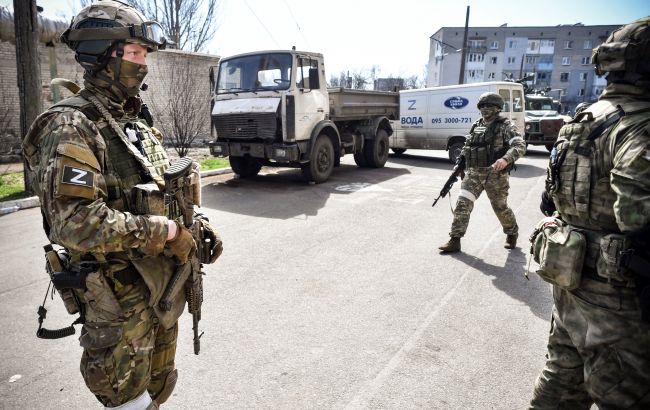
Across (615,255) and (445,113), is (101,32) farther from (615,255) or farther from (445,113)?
(445,113)

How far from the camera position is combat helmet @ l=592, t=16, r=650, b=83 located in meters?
1.66

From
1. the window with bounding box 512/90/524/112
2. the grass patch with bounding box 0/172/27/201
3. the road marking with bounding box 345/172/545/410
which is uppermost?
the window with bounding box 512/90/524/112

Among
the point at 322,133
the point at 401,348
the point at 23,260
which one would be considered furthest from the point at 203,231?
the point at 322,133

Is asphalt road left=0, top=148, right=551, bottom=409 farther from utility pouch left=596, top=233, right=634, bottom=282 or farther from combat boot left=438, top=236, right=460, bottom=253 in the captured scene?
utility pouch left=596, top=233, right=634, bottom=282

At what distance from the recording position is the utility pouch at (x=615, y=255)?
5.07ft

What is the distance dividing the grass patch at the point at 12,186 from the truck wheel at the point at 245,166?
3.64 m

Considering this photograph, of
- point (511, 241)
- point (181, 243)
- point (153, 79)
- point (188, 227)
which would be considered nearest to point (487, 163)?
point (511, 241)

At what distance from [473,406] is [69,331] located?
1980mm

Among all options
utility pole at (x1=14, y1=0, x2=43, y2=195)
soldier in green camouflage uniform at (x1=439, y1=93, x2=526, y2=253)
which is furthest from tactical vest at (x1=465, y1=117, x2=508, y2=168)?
utility pole at (x1=14, y1=0, x2=43, y2=195)

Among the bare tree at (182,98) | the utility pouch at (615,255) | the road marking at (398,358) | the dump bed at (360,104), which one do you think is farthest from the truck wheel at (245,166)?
the utility pouch at (615,255)

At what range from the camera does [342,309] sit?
10.7 ft

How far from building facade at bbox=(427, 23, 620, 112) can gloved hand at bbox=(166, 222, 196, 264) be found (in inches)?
2422

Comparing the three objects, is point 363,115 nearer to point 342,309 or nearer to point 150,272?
point 342,309

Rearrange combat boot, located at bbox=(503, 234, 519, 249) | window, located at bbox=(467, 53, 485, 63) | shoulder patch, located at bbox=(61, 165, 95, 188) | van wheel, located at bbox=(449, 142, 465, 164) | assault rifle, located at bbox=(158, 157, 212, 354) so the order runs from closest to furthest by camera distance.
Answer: shoulder patch, located at bbox=(61, 165, 95, 188), assault rifle, located at bbox=(158, 157, 212, 354), combat boot, located at bbox=(503, 234, 519, 249), van wheel, located at bbox=(449, 142, 465, 164), window, located at bbox=(467, 53, 485, 63)
